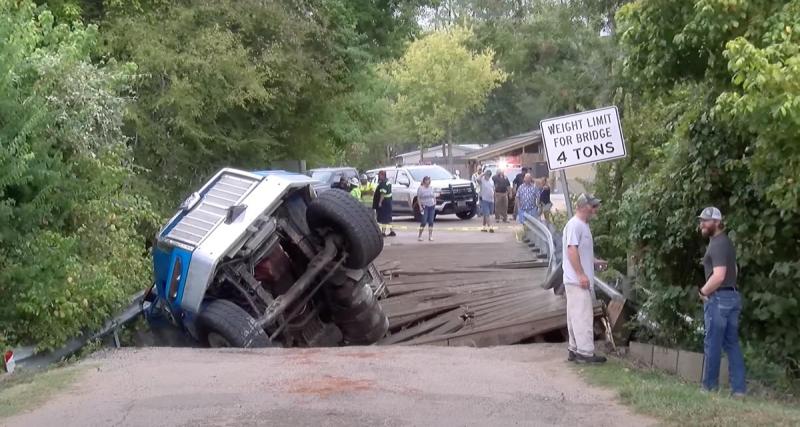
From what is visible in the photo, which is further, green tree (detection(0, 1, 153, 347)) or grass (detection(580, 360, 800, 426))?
green tree (detection(0, 1, 153, 347))

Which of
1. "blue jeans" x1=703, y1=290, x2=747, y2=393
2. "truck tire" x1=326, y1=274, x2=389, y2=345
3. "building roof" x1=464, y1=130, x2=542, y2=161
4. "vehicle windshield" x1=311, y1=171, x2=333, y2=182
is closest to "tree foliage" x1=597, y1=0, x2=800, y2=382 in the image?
"blue jeans" x1=703, y1=290, x2=747, y2=393

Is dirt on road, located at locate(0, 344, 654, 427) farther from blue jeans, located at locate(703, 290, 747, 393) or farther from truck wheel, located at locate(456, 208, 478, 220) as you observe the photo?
truck wheel, located at locate(456, 208, 478, 220)

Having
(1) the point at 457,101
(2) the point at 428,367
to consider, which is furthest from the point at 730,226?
(1) the point at 457,101

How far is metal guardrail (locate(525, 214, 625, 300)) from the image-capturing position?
12123mm

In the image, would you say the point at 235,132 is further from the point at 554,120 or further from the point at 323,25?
the point at 554,120

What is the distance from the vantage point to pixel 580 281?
998 cm

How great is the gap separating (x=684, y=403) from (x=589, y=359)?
2.25 m

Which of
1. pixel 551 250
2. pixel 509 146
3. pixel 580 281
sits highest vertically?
pixel 509 146

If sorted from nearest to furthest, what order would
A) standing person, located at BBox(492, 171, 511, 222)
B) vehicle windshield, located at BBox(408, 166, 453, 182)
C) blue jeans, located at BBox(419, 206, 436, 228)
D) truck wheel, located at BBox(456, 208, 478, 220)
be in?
1. blue jeans, located at BBox(419, 206, 436, 228)
2. standing person, located at BBox(492, 171, 511, 222)
3. truck wheel, located at BBox(456, 208, 478, 220)
4. vehicle windshield, located at BBox(408, 166, 453, 182)

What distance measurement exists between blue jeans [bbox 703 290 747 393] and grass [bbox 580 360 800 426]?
0.18m

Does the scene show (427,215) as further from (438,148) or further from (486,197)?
(438,148)

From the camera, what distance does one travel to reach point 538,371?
31.9 feet

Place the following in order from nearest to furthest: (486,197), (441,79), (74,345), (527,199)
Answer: (74,345)
(527,199)
(486,197)
(441,79)

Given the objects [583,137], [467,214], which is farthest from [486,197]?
[583,137]
